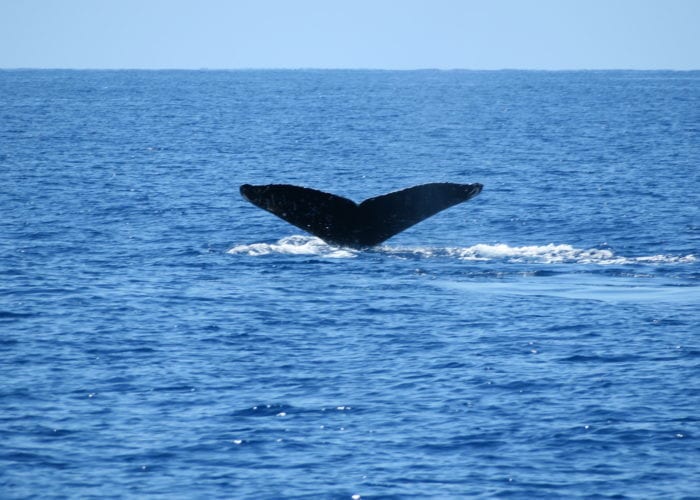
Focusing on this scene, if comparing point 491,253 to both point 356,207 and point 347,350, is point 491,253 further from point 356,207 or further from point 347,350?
point 347,350

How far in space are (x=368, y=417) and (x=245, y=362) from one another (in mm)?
3005

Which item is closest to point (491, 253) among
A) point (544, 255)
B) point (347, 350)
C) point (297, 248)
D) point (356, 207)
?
point (544, 255)

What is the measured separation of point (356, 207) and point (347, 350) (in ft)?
16.9

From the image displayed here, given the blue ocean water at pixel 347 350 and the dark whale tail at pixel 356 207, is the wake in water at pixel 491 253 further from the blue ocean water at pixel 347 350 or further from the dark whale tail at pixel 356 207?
the dark whale tail at pixel 356 207

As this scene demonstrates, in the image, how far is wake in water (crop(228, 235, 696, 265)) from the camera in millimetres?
24516

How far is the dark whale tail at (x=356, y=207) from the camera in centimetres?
2064

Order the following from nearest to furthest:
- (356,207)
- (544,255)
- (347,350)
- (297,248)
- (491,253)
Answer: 1. (347,350)
2. (356,207)
3. (544,255)
4. (491,253)
5. (297,248)

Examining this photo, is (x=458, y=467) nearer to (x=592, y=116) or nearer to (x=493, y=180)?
(x=493, y=180)

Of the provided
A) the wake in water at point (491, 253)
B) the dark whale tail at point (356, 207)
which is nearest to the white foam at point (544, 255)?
the wake in water at point (491, 253)

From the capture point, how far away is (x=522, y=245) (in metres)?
27.7

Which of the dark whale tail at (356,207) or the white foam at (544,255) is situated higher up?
the dark whale tail at (356,207)

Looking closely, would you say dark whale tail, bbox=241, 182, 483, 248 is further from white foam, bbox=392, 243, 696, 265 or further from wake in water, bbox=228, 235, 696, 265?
white foam, bbox=392, 243, 696, 265

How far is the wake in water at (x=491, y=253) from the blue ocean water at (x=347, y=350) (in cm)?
9

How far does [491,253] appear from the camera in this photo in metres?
25.2
